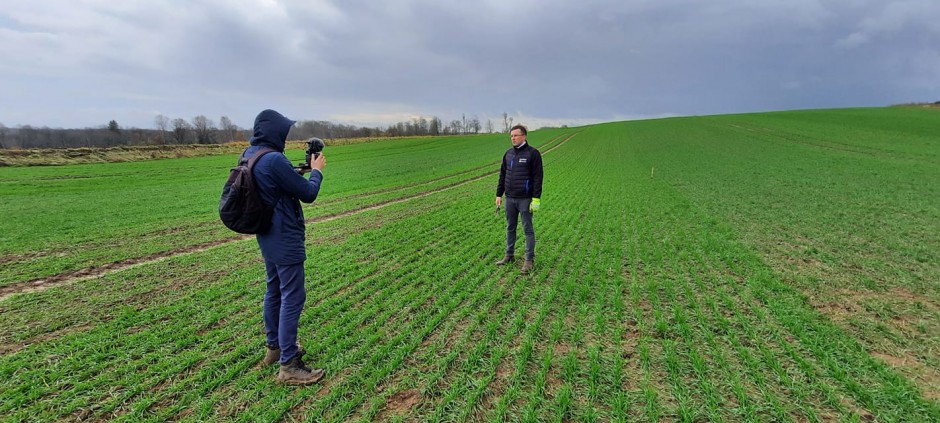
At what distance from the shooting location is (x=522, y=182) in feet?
21.6

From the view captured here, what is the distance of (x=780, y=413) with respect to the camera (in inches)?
129

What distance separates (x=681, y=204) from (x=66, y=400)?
602 inches

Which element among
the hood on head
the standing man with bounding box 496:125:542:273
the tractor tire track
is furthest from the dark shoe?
the tractor tire track

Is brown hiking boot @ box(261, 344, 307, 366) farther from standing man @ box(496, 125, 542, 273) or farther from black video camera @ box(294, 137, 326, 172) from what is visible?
standing man @ box(496, 125, 542, 273)

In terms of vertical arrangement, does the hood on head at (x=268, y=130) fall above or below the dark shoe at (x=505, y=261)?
above

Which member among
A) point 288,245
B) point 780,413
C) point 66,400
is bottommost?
point 780,413

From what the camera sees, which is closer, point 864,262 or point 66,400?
point 66,400

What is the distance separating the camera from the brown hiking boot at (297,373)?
3.73 m

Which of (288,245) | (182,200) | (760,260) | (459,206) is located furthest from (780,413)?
(182,200)

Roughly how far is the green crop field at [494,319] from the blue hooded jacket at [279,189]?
55.6 inches

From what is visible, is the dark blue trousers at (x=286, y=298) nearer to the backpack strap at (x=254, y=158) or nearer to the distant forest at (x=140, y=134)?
the backpack strap at (x=254, y=158)

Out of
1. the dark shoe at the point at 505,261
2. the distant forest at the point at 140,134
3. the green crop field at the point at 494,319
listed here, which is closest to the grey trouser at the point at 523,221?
the dark shoe at the point at 505,261

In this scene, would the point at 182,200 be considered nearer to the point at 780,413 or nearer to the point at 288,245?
the point at 288,245

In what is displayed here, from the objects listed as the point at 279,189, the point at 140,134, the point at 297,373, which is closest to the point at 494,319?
the point at 297,373
